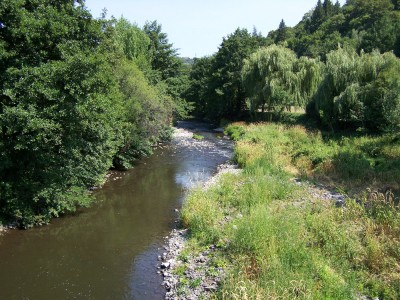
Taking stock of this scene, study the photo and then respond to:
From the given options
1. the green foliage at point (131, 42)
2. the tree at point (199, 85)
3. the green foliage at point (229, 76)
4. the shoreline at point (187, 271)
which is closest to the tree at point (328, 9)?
the tree at point (199, 85)

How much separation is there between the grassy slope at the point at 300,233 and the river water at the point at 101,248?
216 centimetres

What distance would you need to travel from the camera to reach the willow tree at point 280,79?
39.7 meters

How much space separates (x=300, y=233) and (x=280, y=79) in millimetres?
31384

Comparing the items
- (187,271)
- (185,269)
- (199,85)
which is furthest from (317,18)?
(187,271)

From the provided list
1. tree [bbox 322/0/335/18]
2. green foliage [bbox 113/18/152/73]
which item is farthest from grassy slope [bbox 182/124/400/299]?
tree [bbox 322/0/335/18]

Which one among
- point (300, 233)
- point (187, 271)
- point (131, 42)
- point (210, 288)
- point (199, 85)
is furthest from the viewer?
point (199, 85)

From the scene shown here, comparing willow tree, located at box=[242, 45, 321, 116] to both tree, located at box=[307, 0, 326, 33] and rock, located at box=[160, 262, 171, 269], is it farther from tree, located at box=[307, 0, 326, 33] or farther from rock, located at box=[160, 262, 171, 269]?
tree, located at box=[307, 0, 326, 33]

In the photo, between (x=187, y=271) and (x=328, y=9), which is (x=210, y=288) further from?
(x=328, y=9)

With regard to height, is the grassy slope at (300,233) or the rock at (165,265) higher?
the grassy slope at (300,233)

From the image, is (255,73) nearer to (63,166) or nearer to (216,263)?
(63,166)

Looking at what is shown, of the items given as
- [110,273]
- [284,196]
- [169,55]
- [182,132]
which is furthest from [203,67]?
[110,273]

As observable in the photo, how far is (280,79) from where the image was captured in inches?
1587

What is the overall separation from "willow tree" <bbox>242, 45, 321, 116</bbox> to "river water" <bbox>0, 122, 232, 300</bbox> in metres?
21.7

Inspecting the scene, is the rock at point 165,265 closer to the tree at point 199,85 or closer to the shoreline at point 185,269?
the shoreline at point 185,269
